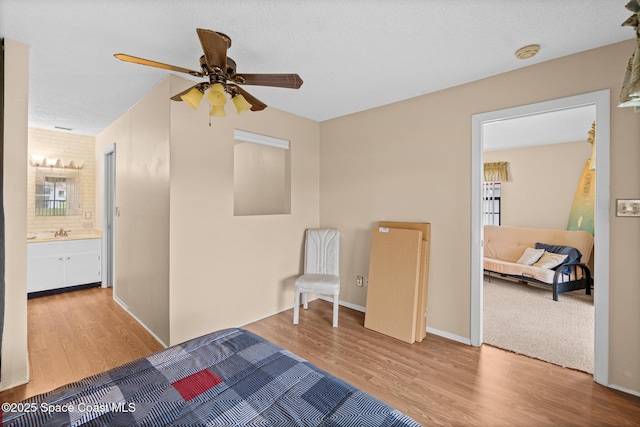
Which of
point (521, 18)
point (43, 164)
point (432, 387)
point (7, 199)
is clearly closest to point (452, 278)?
point (432, 387)

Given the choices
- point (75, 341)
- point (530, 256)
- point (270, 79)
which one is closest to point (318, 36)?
point (270, 79)

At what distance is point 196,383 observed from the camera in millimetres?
1160

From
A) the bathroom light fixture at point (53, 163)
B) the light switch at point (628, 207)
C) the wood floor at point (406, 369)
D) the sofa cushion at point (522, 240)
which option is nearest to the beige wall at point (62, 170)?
the bathroom light fixture at point (53, 163)

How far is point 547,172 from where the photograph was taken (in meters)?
5.26

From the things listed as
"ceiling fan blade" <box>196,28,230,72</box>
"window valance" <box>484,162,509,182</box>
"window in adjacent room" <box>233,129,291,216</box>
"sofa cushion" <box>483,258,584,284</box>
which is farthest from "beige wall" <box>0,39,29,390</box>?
"window valance" <box>484,162,509,182</box>

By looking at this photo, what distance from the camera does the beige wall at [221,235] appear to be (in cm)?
255

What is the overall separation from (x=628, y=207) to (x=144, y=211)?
13.3 ft

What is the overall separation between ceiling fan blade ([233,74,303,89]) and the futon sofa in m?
4.34

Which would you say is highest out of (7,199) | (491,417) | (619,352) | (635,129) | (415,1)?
(415,1)

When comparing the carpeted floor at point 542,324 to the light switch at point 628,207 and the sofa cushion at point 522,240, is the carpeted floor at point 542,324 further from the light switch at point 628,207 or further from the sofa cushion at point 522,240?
the light switch at point 628,207

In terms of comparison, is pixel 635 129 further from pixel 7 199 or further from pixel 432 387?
pixel 7 199

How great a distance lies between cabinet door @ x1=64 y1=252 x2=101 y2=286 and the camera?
4.00 m

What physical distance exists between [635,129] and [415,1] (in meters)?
1.77

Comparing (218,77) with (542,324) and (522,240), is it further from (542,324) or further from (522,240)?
(522,240)
